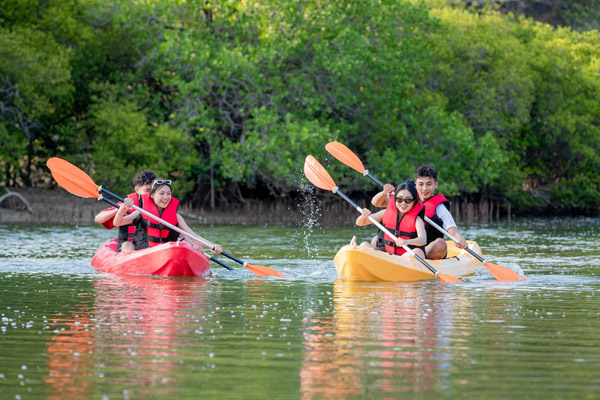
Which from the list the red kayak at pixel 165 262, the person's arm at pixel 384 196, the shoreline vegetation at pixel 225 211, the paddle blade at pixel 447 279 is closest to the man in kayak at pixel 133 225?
the red kayak at pixel 165 262

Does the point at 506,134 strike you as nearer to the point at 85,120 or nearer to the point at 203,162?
the point at 203,162

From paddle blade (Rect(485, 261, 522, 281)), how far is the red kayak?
3.13m

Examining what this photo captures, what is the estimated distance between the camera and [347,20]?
2912cm

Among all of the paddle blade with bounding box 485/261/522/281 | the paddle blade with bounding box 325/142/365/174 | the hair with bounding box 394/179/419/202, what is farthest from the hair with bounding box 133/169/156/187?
the paddle blade with bounding box 485/261/522/281

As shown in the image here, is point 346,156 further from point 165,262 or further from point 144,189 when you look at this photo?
point 165,262

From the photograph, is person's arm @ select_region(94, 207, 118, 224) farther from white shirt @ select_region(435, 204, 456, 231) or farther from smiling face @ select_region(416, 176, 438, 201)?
white shirt @ select_region(435, 204, 456, 231)

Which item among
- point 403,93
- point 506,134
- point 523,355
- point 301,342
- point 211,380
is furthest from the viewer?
point 506,134

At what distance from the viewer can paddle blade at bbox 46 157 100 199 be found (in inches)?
531

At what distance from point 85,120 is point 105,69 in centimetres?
168

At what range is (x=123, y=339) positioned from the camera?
24.6ft

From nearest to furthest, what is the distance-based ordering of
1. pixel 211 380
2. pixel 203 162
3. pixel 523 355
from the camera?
1. pixel 211 380
2. pixel 523 355
3. pixel 203 162

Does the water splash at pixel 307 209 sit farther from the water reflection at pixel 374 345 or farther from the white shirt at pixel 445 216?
the water reflection at pixel 374 345

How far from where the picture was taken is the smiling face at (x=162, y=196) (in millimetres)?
12633

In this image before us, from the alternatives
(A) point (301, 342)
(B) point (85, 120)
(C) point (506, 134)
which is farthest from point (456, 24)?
(A) point (301, 342)
